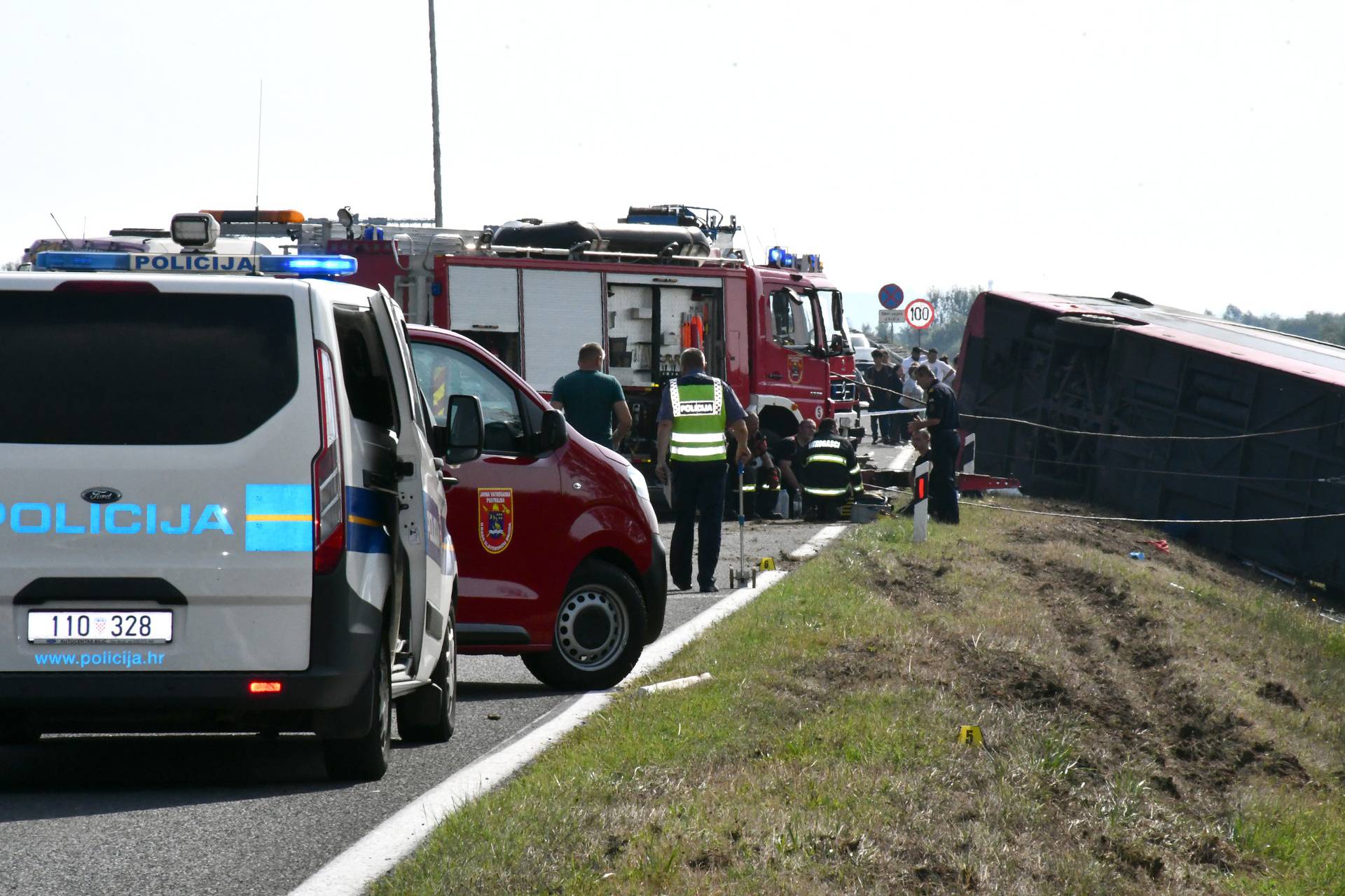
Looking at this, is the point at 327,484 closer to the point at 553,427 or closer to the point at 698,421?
the point at 553,427

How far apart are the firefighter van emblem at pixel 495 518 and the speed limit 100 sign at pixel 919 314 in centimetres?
2694

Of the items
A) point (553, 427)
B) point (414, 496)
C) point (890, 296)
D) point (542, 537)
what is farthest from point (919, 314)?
point (414, 496)

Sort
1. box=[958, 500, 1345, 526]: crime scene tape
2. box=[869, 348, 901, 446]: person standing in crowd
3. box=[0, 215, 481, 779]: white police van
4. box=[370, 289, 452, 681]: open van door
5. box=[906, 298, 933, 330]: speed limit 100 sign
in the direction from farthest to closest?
box=[906, 298, 933, 330]: speed limit 100 sign
box=[869, 348, 901, 446]: person standing in crowd
box=[958, 500, 1345, 526]: crime scene tape
box=[370, 289, 452, 681]: open van door
box=[0, 215, 481, 779]: white police van

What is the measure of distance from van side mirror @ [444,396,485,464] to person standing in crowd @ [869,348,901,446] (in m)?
24.2

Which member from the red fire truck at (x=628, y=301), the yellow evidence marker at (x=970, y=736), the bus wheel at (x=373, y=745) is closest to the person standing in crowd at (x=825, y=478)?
the red fire truck at (x=628, y=301)

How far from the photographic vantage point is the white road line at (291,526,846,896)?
16.6ft

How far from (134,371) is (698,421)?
25.8 feet

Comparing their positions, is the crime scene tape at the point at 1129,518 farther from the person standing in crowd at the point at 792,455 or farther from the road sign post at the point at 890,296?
the road sign post at the point at 890,296

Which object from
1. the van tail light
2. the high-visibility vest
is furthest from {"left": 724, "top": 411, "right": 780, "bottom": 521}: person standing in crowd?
the van tail light

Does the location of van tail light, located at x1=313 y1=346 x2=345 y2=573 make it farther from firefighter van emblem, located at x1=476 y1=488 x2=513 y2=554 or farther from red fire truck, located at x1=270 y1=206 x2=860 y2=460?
red fire truck, located at x1=270 y1=206 x2=860 y2=460

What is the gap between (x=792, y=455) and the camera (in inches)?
866

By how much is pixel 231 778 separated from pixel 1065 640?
663 cm

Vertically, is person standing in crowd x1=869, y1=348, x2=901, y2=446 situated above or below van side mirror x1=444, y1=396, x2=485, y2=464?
below

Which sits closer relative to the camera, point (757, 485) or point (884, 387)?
point (757, 485)
